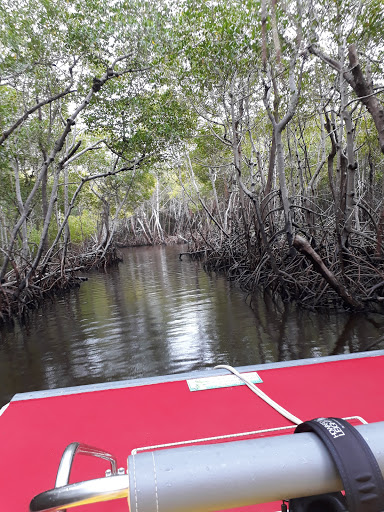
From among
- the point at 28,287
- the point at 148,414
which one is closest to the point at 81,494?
the point at 148,414

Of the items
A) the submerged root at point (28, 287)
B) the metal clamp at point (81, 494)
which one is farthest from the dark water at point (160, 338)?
the metal clamp at point (81, 494)

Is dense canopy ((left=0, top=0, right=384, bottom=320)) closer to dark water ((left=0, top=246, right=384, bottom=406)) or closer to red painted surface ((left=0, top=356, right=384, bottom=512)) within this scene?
dark water ((left=0, top=246, right=384, bottom=406))

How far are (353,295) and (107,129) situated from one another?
7187 millimetres

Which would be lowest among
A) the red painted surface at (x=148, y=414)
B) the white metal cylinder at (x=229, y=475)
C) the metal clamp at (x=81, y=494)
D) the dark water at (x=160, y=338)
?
the dark water at (x=160, y=338)

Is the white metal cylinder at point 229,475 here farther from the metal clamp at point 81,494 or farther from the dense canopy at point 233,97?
the dense canopy at point 233,97

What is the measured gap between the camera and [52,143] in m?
9.61

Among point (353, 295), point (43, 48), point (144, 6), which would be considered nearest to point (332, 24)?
point (144, 6)

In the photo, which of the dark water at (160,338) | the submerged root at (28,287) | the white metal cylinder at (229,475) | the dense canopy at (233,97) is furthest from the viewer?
the submerged root at (28,287)

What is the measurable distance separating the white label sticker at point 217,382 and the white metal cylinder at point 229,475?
3.85 feet

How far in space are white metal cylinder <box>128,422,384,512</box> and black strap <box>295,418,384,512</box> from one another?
0.02 meters

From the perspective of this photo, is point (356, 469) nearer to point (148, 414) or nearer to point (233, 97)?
point (148, 414)

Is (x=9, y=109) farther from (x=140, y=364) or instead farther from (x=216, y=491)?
(x=216, y=491)

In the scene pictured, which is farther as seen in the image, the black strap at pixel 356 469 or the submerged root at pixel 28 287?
the submerged root at pixel 28 287

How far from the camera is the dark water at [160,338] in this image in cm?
388
